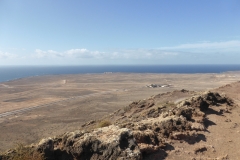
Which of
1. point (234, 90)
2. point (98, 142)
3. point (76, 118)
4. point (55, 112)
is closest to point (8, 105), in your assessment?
point (55, 112)

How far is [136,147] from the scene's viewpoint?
439 inches

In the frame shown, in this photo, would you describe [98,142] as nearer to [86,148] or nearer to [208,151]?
[86,148]

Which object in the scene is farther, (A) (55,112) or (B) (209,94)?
(A) (55,112)

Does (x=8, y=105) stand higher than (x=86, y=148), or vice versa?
(x=86, y=148)

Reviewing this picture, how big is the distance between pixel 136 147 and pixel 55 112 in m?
52.0

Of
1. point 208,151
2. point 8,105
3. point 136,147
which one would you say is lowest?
point 8,105

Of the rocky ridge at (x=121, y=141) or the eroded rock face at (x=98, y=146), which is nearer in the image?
the eroded rock face at (x=98, y=146)

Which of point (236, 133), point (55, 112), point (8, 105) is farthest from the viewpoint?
point (8, 105)

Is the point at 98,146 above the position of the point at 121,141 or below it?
below

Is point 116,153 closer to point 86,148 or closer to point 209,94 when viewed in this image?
point 86,148

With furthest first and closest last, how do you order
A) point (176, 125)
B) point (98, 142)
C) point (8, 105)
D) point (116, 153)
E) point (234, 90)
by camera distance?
point (8, 105) < point (234, 90) < point (176, 125) < point (98, 142) < point (116, 153)

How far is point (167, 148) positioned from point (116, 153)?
341cm

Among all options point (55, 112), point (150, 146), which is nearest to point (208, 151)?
point (150, 146)

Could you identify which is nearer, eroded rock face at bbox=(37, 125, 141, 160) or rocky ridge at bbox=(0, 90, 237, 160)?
eroded rock face at bbox=(37, 125, 141, 160)
